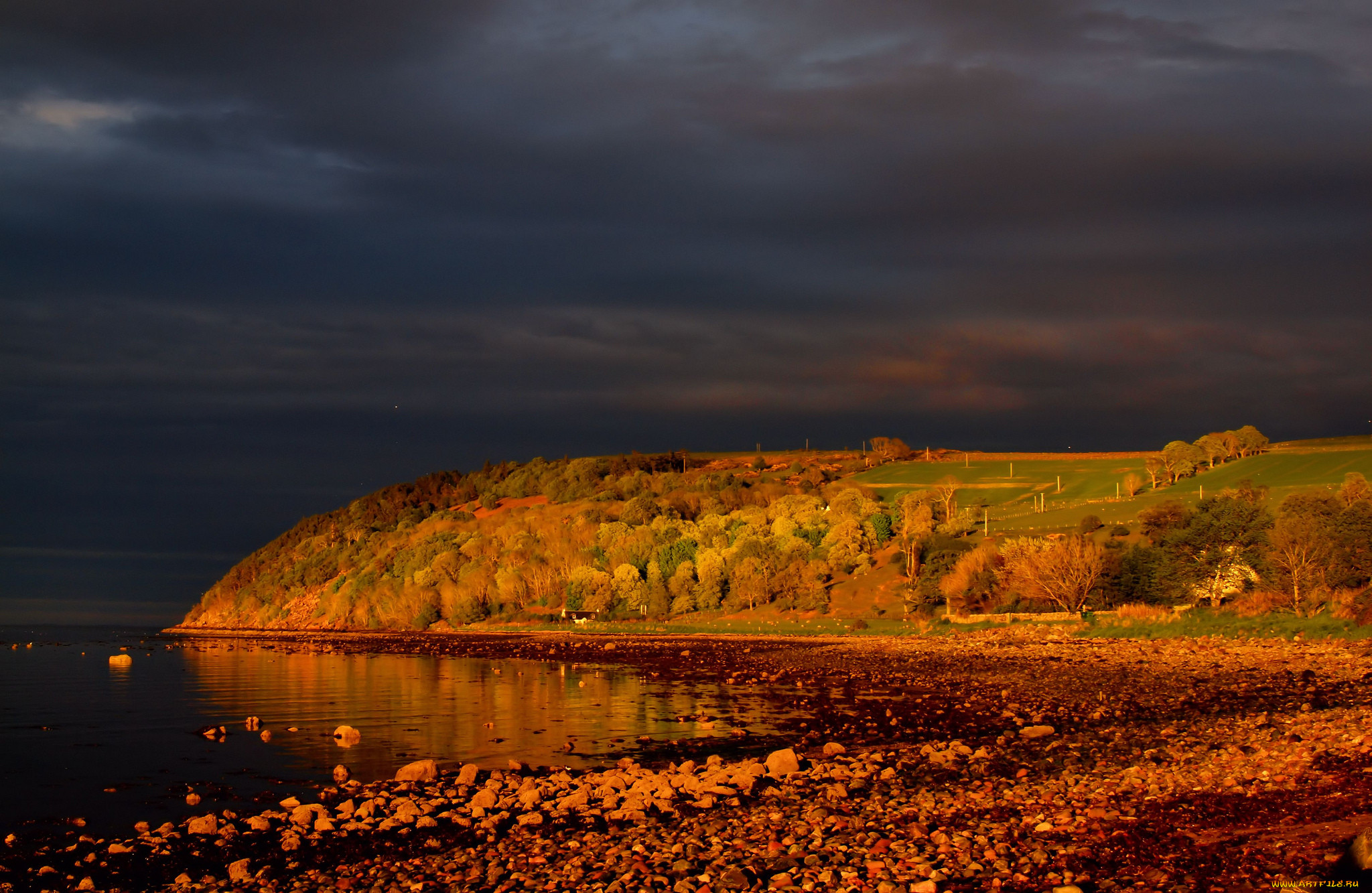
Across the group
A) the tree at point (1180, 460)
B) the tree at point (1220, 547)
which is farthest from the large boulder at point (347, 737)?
the tree at point (1180, 460)

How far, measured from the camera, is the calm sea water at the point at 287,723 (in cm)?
1948

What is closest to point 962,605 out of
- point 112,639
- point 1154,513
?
point 1154,513

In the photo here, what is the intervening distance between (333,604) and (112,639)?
29393 millimetres

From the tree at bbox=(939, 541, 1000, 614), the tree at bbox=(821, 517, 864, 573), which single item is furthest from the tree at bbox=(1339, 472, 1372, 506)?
the tree at bbox=(821, 517, 864, 573)

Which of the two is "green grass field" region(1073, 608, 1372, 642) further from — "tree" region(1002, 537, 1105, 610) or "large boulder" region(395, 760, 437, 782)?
"large boulder" region(395, 760, 437, 782)

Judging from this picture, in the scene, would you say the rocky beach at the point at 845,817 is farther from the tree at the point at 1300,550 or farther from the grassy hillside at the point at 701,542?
the grassy hillside at the point at 701,542

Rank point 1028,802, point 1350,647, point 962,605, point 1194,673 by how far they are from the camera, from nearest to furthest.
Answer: point 1028,802, point 1194,673, point 1350,647, point 962,605

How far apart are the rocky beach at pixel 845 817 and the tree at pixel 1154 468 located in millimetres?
110565

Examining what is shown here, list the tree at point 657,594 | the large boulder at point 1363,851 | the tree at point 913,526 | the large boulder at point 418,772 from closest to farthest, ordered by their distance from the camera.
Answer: the large boulder at point 1363,851 → the large boulder at point 418,772 → the tree at point 913,526 → the tree at point 657,594

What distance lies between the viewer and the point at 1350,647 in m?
37.8

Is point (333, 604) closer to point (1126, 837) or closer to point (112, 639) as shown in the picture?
point (112, 639)

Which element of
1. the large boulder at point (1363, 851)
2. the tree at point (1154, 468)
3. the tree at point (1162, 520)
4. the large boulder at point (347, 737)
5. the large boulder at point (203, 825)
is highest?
the tree at point (1154, 468)

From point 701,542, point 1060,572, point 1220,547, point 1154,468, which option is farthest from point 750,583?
point 1154,468

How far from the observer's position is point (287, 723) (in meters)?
29.3
